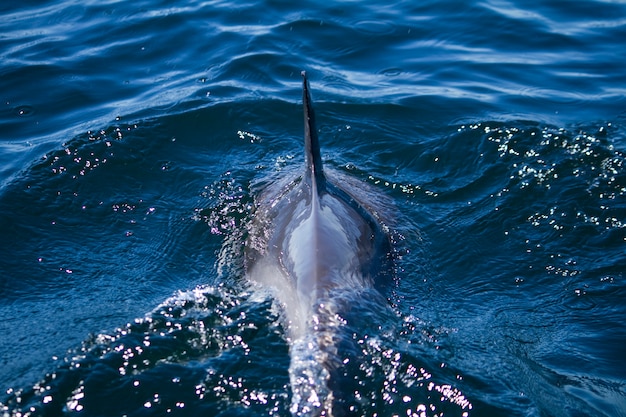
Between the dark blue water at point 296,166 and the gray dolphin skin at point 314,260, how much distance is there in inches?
6.1

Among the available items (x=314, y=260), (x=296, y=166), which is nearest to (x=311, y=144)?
(x=314, y=260)

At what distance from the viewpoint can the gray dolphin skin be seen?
196 inches

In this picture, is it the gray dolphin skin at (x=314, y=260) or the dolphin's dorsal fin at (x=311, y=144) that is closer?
the gray dolphin skin at (x=314, y=260)

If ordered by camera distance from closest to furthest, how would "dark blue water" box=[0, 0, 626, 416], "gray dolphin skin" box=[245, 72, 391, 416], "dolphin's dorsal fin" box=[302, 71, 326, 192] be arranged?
"gray dolphin skin" box=[245, 72, 391, 416], "dark blue water" box=[0, 0, 626, 416], "dolphin's dorsal fin" box=[302, 71, 326, 192]

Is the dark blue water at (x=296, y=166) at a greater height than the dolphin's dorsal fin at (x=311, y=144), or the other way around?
the dolphin's dorsal fin at (x=311, y=144)

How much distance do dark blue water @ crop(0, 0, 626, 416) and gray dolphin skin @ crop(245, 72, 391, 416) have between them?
0.15 m

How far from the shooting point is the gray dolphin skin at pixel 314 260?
498 centimetres

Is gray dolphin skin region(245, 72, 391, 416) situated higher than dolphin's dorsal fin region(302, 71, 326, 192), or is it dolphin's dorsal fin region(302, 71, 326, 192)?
dolphin's dorsal fin region(302, 71, 326, 192)

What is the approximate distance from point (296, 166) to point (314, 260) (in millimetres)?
3328

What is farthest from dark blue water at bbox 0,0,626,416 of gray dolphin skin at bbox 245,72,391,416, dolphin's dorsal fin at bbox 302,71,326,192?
dolphin's dorsal fin at bbox 302,71,326,192

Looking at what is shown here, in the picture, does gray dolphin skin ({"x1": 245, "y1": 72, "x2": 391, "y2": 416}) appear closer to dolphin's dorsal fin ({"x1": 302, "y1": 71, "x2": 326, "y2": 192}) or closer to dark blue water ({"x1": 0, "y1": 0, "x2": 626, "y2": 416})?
dolphin's dorsal fin ({"x1": 302, "y1": 71, "x2": 326, "y2": 192})

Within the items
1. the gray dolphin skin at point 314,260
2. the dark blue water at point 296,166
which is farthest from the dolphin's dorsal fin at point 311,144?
the dark blue water at point 296,166

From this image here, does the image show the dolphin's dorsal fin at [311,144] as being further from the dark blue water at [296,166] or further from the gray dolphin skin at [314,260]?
the dark blue water at [296,166]

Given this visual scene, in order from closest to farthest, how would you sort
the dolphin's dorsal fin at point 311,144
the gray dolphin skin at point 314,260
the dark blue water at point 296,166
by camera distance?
the gray dolphin skin at point 314,260 < the dark blue water at point 296,166 < the dolphin's dorsal fin at point 311,144
